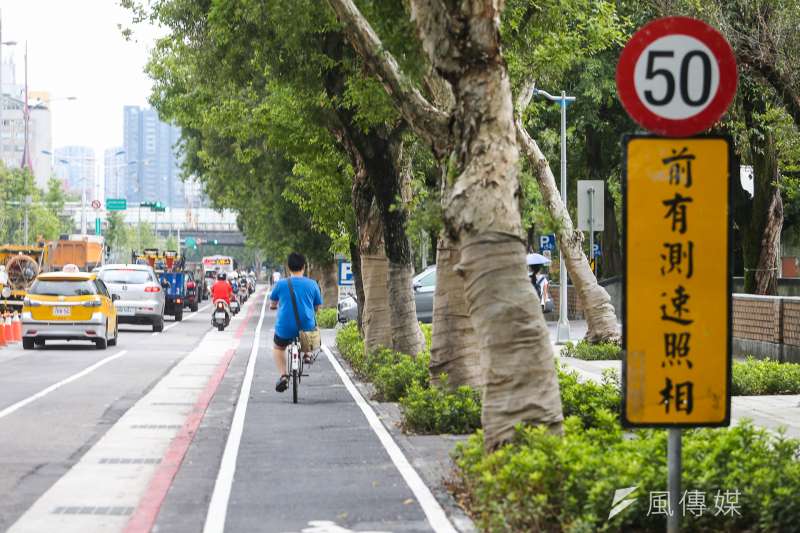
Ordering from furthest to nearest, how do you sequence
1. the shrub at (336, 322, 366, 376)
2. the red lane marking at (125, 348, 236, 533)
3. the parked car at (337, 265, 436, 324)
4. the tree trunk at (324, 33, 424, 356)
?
the parked car at (337, 265, 436, 324) < the shrub at (336, 322, 366, 376) < the tree trunk at (324, 33, 424, 356) < the red lane marking at (125, 348, 236, 533)

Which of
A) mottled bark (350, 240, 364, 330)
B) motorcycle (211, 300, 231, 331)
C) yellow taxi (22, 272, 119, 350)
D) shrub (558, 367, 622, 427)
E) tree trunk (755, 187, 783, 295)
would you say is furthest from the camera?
motorcycle (211, 300, 231, 331)

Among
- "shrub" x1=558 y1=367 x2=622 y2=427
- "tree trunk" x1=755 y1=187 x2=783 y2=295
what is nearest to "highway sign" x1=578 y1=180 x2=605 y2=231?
"tree trunk" x1=755 y1=187 x2=783 y2=295

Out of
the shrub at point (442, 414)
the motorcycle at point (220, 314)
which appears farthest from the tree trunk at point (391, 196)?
the motorcycle at point (220, 314)

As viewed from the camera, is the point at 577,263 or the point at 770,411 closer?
the point at 770,411

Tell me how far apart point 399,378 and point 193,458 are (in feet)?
18.5

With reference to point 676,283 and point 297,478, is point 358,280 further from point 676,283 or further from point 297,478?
point 676,283

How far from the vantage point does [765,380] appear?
63.0ft

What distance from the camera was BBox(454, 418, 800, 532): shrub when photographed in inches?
289

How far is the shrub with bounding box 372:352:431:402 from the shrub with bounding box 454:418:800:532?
843 cm

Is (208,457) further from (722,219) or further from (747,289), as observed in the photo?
(747,289)

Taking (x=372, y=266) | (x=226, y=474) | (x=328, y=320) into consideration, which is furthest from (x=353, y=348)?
(x=328, y=320)

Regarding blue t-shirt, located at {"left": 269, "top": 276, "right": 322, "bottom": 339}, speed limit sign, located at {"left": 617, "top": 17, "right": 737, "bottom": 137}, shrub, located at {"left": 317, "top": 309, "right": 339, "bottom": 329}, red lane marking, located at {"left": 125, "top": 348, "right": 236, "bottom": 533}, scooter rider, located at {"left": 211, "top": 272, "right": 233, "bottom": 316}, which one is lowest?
shrub, located at {"left": 317, "top": 309, "right": 339, "bottom": 329}

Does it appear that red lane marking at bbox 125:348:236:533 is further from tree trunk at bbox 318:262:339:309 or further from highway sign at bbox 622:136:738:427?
tree trunk at bbox 318:262:339:309

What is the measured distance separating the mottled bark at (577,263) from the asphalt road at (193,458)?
19.0 feet
